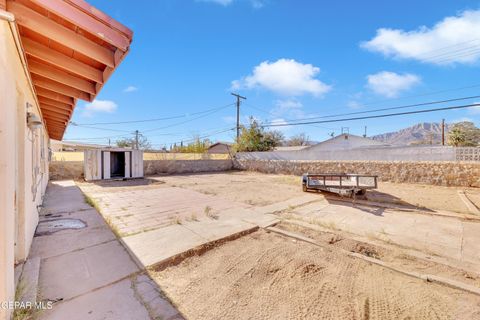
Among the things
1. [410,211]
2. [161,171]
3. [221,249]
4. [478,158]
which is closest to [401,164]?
[478,158]

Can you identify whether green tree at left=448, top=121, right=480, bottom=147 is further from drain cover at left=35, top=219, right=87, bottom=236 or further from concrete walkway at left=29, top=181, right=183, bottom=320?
drain cover at left=35, top=219, right=87, bottom=236

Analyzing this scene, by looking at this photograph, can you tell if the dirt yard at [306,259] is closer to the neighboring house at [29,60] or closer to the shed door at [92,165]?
the neighboring house at [29,60]

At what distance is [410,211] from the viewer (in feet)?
17.6

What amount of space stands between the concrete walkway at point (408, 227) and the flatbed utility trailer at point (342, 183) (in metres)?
0.77

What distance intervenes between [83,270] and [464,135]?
97.3 ft

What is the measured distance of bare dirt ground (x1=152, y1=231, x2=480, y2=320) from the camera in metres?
1.92

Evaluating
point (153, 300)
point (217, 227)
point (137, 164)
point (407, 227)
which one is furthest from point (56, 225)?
point (137, 164)

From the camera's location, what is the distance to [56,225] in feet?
13.5

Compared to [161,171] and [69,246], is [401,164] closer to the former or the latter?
[69,246]

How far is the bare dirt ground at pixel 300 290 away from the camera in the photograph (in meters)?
1.92

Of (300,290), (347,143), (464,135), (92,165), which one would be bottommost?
(300,290)

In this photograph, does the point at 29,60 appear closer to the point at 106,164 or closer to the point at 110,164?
the point at 106,164

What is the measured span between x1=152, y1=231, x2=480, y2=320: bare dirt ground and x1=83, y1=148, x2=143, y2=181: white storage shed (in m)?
10.5

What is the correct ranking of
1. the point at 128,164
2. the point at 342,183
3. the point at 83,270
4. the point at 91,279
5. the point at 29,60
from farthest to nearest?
the point at 128,164 → the point at 342,183 → the point at 29,60 → the point at 83,270 → the point at 91,279
